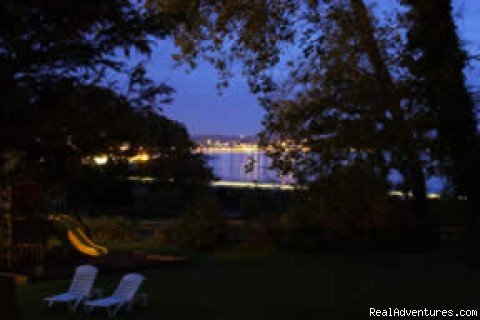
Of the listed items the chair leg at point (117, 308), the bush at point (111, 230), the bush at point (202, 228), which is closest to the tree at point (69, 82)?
the chair leg at point (117, 308)

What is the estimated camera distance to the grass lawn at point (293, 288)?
13.3 meters

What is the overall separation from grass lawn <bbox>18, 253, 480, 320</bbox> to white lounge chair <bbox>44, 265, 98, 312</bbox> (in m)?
0.21

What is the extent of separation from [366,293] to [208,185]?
3401cm

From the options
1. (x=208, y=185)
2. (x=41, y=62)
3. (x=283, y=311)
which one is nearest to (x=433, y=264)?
(x=283, y=311)

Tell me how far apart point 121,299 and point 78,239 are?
29.3ft

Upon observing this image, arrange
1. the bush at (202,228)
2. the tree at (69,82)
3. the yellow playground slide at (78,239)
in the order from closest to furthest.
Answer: the tree at (69,82)
the yellow playground slide at (78,239)
the bush at (202,228)

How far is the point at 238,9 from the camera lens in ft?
71.9

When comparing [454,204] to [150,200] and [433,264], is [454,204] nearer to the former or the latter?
[433,264]

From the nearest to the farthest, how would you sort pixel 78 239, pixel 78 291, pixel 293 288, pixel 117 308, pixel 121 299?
pixel 117 308, pixel 121 299, pixel 78 291, pixel 293 288, pixel 78 239

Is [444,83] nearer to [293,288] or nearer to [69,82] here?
[293,288]

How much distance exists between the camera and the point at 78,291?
1391cm

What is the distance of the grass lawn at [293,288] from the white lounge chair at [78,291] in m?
0.21

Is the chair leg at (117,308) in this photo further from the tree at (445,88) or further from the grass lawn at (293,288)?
the tree at (445,88)

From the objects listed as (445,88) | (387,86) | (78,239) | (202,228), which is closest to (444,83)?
(445,88)
